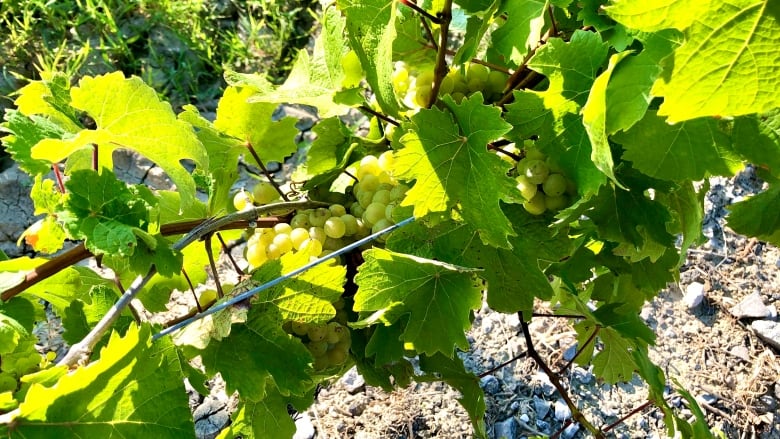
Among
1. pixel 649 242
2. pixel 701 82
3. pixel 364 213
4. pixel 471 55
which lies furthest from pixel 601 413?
pixel 701 82

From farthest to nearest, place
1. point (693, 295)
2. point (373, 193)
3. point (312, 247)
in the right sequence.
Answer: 1. point (693, 295)
2. point (373, 193)
3. point (312, 247)

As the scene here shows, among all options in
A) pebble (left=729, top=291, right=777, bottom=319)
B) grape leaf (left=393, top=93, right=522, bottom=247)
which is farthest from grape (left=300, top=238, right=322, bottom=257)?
pebble (left=729, top=291, right=777, bottom=319)

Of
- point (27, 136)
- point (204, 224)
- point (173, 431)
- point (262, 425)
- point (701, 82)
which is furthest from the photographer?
point (262, 425)

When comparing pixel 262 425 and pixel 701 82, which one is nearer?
pixel 701 82

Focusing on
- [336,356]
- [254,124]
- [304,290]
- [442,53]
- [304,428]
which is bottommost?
[304,428]

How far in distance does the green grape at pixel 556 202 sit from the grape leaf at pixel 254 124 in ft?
2.02

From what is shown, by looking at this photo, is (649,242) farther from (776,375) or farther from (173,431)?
(776,375)

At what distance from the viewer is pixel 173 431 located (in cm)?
102

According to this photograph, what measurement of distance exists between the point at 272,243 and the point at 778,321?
2470mm

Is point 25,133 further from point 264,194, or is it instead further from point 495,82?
point 495,82

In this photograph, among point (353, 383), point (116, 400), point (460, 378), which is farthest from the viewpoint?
point (353, 383)

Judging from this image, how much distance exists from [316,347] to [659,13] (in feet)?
2.91

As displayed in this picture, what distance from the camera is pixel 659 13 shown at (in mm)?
Result: 822

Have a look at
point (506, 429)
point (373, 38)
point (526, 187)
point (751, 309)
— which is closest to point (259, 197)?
point (373, 38)
